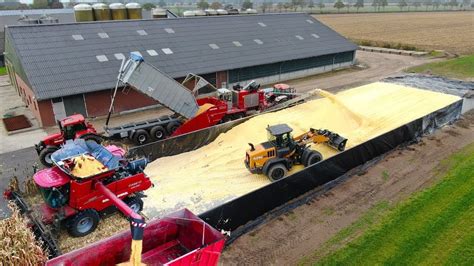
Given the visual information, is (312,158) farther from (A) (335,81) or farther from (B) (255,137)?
(A) (335,81)

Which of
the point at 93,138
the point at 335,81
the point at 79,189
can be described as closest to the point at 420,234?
the point at 79,189

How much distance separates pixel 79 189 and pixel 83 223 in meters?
1.13

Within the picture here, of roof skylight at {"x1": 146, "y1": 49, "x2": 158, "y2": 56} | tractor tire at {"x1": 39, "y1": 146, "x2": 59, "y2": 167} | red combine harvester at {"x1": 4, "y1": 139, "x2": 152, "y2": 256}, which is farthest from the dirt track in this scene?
roof skylight at {"x1": 146, "y1": 49, "x2": 158, "y2": 56}

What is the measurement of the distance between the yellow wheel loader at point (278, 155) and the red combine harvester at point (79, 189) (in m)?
3.96

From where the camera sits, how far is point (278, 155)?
13.5m

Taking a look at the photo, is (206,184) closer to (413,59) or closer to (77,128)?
(77,128)

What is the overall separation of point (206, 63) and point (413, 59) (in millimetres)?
22918

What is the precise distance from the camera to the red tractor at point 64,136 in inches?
608

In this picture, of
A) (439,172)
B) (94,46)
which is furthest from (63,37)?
(439,172)

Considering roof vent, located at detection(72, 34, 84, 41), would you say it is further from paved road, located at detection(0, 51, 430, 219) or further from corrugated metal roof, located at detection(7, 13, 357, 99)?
paved road, located at detection(0, 51, 430, 219)

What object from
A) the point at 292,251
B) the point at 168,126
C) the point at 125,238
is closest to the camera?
the point at 125,238

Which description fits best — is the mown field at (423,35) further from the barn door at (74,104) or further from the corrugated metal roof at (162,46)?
the barn door at (74,104)

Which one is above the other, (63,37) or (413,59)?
(63,37)

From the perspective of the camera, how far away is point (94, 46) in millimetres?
24219
